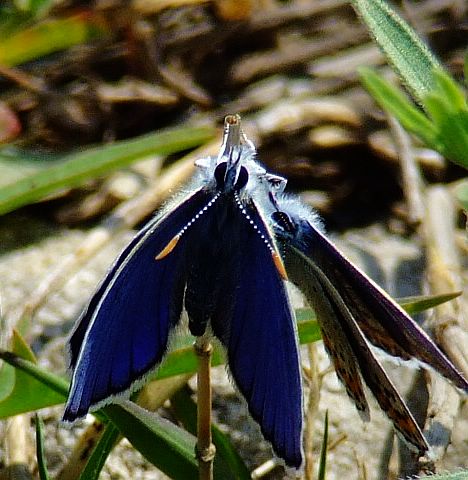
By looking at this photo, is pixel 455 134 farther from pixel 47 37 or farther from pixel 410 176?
pixel 47 37

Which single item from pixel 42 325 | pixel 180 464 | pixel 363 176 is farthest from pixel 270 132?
pixel 180 464

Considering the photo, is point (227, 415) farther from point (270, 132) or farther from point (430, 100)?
point (270, 132)

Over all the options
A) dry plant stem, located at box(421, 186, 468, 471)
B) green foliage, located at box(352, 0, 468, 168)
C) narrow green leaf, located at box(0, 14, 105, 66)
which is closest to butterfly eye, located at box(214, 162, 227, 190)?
green foliage, located at box(352, 0, 468, 168)

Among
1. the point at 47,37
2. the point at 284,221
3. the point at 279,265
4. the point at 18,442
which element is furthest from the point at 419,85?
the point at 47,37

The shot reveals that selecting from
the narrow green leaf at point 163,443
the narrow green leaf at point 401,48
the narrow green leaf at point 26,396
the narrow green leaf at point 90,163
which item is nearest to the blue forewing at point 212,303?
the narrow green leaf at point 163,443

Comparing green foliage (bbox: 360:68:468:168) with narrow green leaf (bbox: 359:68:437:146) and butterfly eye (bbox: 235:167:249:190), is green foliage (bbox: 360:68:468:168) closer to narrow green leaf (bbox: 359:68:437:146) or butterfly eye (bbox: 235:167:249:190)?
narrow green leaf (bbox: 359:68:437:146)
